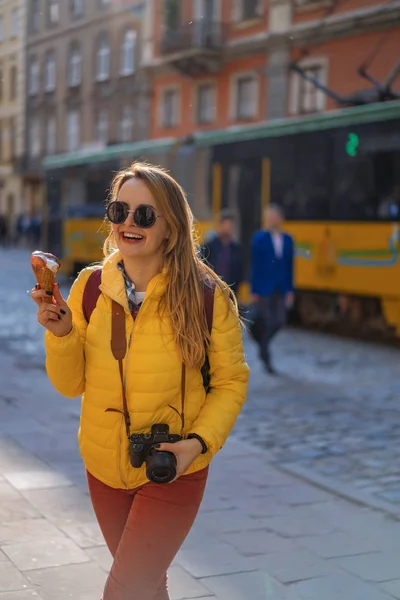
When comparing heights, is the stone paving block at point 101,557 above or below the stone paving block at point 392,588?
above

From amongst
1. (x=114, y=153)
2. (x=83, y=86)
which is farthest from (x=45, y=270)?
(x=83, y=86)

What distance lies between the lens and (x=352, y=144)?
13523mm

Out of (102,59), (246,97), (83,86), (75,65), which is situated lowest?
(246,97)

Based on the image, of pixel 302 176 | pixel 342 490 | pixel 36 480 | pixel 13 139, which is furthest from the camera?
pixel 13 139

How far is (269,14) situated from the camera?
95.2 feet

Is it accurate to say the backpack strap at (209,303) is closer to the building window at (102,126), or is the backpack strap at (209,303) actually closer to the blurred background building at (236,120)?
the blurred background building at (236,120)

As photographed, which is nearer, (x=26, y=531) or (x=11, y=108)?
(x=26, y=531)

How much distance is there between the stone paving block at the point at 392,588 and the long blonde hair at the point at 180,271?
163cm

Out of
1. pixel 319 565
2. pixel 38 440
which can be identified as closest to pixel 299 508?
pixel 319 565

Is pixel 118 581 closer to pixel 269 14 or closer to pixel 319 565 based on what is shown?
pixel 319 565

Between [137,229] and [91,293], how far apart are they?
0.26 m

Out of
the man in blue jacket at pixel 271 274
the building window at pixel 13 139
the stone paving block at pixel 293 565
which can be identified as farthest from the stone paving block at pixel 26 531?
the building window at pixel 13 139

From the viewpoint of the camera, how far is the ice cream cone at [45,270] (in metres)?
2.69

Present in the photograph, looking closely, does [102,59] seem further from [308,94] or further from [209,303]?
[209,303]
